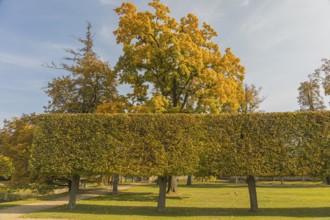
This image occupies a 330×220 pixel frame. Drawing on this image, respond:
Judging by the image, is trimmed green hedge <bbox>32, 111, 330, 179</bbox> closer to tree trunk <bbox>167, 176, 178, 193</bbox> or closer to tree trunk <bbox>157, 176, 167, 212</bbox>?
tree trunk <bbox>157, 176, 167, 212</bbox>

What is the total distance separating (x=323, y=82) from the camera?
34.0m

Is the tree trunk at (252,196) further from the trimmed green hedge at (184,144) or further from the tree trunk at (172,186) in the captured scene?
the tree trunk at (172,186)

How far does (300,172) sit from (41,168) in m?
14.6

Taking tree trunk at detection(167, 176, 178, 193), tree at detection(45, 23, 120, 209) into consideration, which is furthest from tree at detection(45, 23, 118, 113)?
tree trunk at detection(167, 176, 178, 193)

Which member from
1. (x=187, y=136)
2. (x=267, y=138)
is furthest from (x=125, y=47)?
(x=267, y=138)

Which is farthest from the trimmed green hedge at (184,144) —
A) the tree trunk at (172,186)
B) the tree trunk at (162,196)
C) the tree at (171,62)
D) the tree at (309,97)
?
the tree at (309,97)

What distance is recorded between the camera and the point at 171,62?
2470 centimetres

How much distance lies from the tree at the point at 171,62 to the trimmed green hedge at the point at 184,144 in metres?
6.36

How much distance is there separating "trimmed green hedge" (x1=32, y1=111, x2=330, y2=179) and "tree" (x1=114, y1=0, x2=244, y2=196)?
6.36 meters

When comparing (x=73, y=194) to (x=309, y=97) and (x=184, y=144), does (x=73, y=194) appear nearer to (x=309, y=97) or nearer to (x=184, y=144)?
(x=184, y=144)

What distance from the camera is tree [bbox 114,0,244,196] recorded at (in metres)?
23.8

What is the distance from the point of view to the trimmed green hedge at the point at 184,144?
1577 centimetres

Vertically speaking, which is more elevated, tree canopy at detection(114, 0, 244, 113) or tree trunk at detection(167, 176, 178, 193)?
tree canopy at detection(114, 0, 244, 113)

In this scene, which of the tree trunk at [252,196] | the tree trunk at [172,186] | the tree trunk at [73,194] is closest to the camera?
the tree trunk at [252,196]
